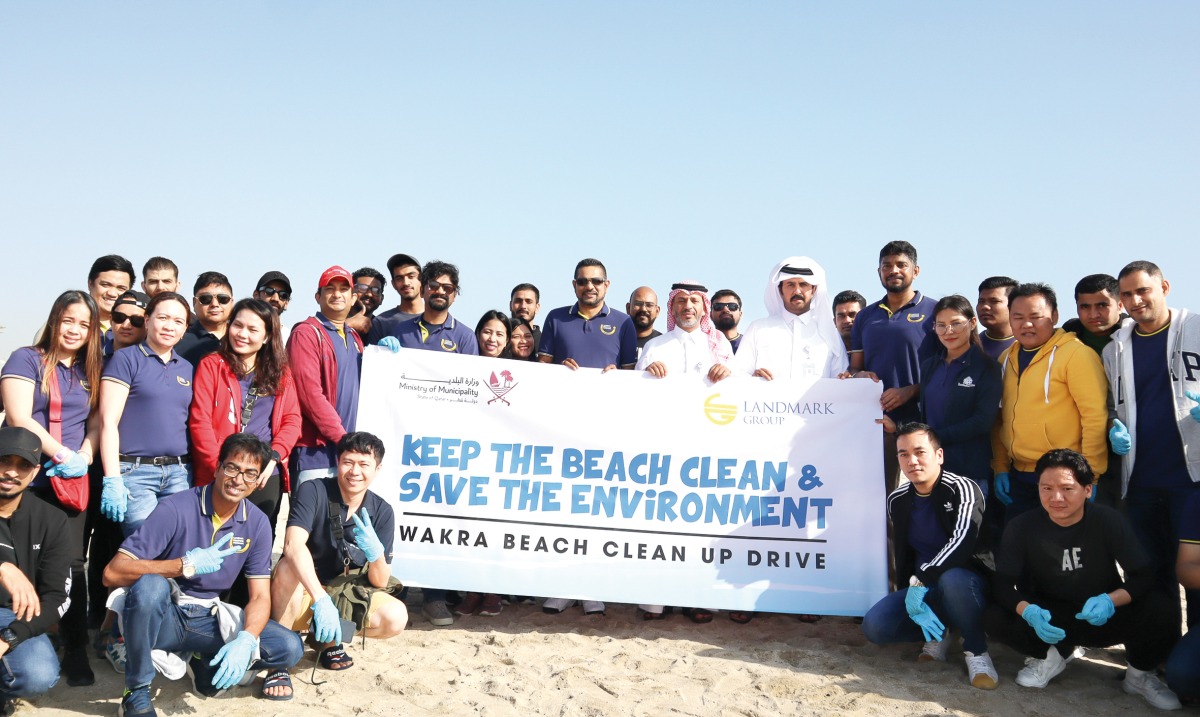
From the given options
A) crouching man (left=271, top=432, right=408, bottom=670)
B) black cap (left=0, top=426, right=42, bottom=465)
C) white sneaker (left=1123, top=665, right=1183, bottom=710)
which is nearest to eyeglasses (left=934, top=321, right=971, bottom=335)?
white sneaker (left=1123, top=665, right=1183, bottom=710)

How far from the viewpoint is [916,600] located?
207 inches

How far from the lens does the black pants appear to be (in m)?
4.87

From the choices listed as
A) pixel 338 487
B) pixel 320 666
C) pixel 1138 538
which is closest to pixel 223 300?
pixel 338 487

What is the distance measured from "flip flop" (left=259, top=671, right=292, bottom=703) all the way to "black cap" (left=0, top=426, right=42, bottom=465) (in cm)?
171

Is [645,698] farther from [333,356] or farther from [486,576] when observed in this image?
→ [333,356]

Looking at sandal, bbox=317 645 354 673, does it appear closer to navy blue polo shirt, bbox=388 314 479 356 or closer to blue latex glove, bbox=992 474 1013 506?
navy blue polo shirt, bbox=388 314 479 356

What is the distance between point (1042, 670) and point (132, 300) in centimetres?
627

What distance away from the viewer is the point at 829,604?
5973 millimetres

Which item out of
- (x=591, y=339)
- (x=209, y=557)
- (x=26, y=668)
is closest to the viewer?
(x=26, y=668)

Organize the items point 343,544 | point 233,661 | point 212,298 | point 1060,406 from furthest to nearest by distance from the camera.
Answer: point 212,298 → point 1060,406 → point 343,544 → point 233,661

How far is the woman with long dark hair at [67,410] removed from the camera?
481cm

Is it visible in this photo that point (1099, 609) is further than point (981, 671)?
No

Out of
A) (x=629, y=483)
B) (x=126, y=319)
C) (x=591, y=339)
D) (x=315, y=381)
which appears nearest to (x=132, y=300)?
(x=126, y=319)

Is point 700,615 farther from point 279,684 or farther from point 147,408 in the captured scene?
point 147,408
